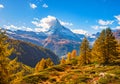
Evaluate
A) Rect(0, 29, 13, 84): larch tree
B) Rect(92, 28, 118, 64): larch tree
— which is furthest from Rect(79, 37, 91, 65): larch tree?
Rect(0, 29, 13, 84): larch tree

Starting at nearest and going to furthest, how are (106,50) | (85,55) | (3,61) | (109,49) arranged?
(3,61) < (106,50) < (109,49) < (85,55)

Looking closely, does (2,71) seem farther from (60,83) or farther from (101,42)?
(101,42)

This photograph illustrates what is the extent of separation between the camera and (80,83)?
139 feet

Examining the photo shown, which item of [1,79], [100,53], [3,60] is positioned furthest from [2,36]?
[100,53]

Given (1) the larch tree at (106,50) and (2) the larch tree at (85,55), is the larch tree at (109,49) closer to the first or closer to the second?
(1) the larch tree at (106,50)

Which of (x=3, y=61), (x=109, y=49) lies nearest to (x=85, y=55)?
(x=109, y=49)

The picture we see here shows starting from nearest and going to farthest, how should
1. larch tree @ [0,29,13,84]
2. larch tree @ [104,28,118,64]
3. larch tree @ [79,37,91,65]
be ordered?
larch tree @ [0,29,13,84]
larch tree @ [104,28,118,64]
larch tree @ [79,37,91,65]

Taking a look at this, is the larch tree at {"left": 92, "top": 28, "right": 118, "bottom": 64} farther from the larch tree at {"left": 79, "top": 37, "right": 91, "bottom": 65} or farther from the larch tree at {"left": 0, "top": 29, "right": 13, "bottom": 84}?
the larch tree at {"left": 0, "top": 29, "right": 13, "bottom": 84}

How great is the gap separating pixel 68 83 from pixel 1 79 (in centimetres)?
2381

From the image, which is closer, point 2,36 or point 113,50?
point 2,36

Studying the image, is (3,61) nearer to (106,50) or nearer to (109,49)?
(106,50)

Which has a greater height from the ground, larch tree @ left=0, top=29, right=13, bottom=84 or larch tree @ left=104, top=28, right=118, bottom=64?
larch tree @ left=104, top=28, right=118, bottom=64

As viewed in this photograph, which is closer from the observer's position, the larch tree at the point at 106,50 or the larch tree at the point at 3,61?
the larch tree at the point at 3,61

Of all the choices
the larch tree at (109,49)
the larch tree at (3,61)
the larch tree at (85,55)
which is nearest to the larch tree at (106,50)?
the larch tree at (109,49)
